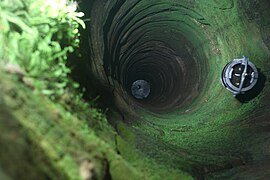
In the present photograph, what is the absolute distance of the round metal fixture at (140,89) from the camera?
9.43 meters

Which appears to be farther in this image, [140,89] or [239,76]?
[140,89]

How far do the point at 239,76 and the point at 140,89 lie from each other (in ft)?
15.9

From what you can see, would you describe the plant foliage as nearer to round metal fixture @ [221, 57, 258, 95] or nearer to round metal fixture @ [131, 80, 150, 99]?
round metal fixture @ [221, 57, 258, 95]

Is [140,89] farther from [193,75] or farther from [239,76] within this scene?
[239,76]

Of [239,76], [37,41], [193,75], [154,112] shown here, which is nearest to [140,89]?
[193,75]

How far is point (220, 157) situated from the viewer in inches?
151

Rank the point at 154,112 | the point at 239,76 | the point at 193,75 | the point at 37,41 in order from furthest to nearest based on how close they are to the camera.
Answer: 1. the point at 193,75
2. the point at 154,112
3. the point at 239,76
4. the point at 37,41

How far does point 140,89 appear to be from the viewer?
9.71 m

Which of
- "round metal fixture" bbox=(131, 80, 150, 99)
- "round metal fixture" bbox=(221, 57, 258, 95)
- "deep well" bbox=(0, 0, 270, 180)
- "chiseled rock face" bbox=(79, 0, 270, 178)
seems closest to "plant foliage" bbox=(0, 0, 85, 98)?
"deep well" bbox=(0, 0, 270, 180)

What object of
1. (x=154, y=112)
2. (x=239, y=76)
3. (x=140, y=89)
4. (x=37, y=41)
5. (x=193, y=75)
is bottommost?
(x=37, y=41)

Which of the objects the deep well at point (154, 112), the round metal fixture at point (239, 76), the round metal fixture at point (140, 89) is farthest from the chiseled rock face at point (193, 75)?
the round metal fixture at point (140, 89)

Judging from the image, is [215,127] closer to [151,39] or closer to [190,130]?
[190,130]

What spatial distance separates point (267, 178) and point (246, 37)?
9.75 ft

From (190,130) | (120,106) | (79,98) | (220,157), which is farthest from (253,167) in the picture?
(79,98)
